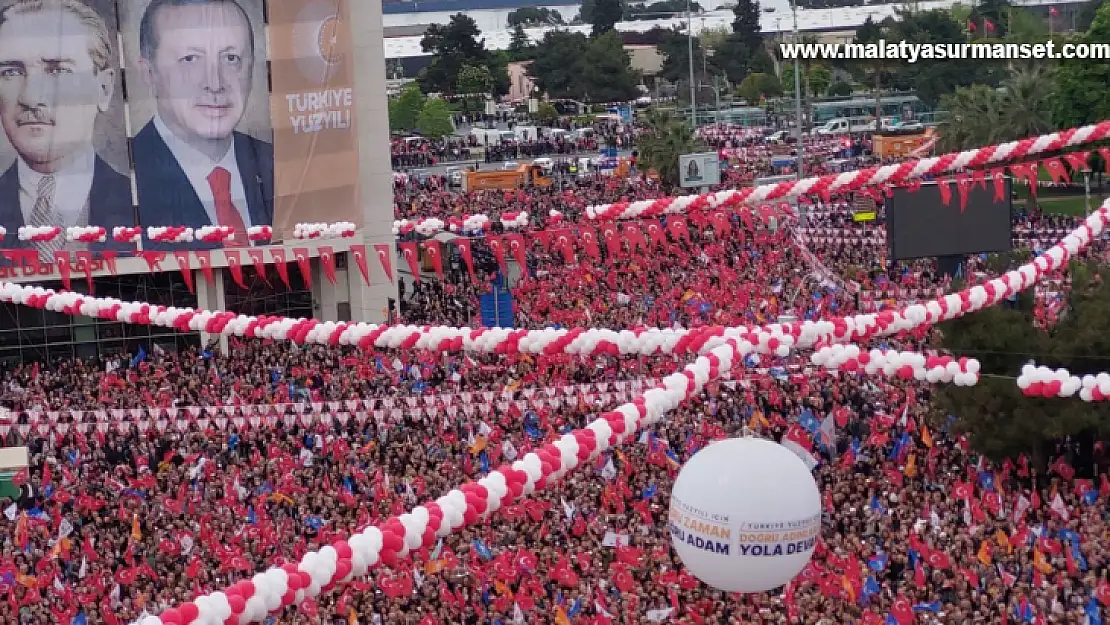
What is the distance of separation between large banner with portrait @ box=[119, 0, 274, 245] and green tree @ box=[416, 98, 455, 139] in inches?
2165

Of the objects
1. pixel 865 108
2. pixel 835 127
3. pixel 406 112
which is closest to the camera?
pixel 835 127

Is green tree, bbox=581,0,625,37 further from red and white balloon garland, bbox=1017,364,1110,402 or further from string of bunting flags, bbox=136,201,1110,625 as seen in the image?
red and white balloon garland, bbox=1017,364,1110,402

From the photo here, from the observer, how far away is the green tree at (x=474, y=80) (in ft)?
364

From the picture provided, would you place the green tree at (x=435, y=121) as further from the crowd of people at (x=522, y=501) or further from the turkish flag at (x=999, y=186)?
the turkish flag at (x=999, y=186)

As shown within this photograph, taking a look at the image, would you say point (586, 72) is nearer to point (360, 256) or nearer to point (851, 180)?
point (360, 256)

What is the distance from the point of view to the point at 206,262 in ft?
132

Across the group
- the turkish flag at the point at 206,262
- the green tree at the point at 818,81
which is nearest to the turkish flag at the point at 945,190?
the turkish flag at the point at 206,262

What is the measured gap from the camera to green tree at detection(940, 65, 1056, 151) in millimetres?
59375

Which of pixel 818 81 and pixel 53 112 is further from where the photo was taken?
pixel 818 81

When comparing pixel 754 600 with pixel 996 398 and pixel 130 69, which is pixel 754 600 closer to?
pixel 996 398

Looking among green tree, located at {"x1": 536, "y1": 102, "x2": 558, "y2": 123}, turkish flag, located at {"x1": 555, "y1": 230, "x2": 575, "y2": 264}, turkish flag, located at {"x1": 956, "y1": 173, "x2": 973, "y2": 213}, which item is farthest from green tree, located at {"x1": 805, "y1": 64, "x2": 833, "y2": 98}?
turkish flag, located at {"x1": 555, "y1": 230, "x2": 575, "y2": 264}

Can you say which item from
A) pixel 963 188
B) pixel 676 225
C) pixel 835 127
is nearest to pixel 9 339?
pixel 676 225

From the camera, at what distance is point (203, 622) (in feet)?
44.5

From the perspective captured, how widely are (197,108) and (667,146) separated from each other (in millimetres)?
26152
